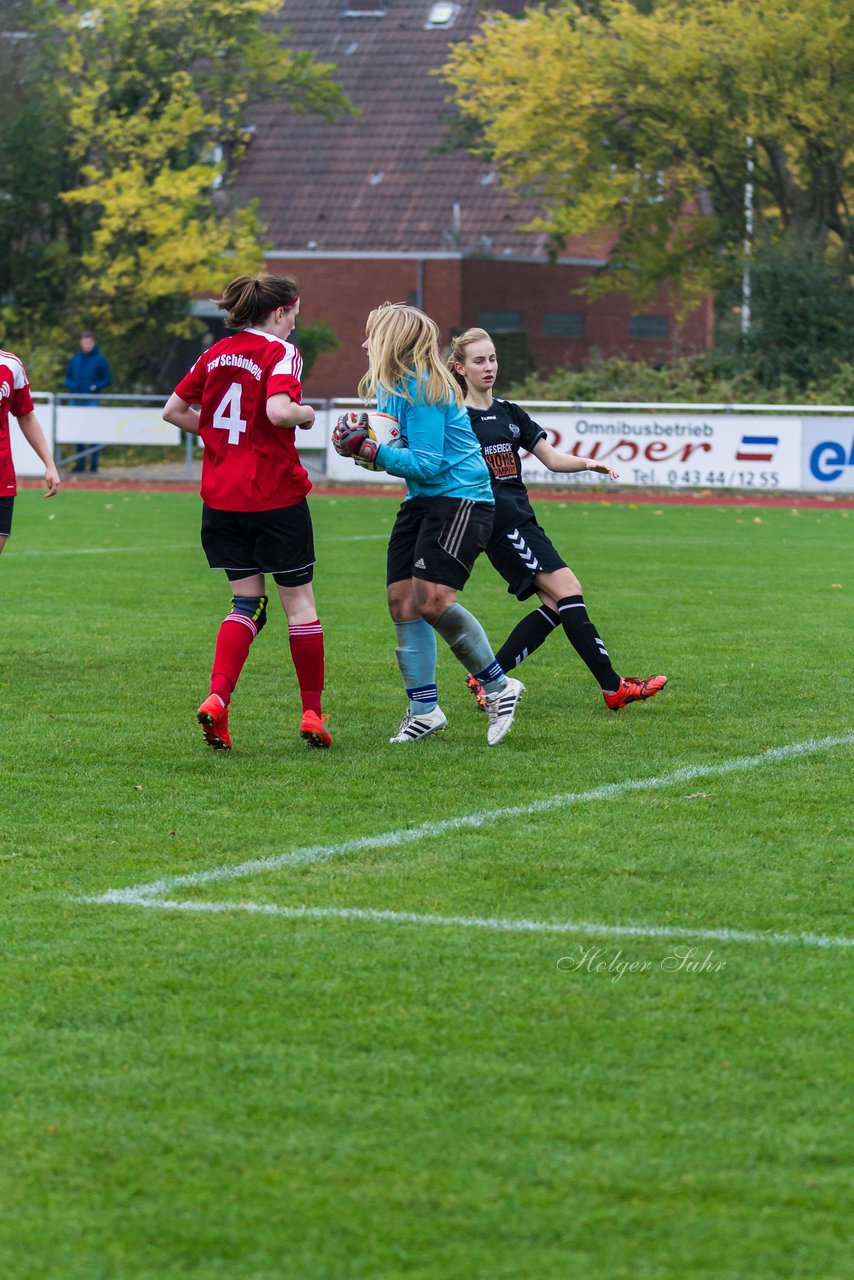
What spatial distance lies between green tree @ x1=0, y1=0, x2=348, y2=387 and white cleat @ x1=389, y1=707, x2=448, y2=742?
95.2 ft

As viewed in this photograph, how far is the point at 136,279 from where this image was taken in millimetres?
36219

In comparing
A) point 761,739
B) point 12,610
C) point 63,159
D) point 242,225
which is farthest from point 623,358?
point 761,739

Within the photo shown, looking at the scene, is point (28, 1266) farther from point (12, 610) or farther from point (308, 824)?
point (12, 610)

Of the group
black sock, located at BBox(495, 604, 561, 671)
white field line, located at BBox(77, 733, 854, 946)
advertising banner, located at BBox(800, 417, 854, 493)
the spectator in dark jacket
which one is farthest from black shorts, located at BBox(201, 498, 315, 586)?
the spectator in dark jacket

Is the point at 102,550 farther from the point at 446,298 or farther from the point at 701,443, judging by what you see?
the point at 446,298

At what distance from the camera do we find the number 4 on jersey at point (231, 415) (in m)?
7.09

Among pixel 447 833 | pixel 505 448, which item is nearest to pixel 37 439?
pixel 505 448

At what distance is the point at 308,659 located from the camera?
7379 millimetres

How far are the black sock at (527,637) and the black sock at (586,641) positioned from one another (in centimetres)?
15

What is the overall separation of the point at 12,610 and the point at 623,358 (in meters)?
22.8

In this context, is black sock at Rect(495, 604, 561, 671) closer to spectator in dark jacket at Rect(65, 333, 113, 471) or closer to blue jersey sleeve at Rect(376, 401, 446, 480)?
blue jersey sleeve at Rect(376, 401, 446, 480)

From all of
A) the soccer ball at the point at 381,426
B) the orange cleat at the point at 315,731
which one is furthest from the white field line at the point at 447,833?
the soccer ball at the point at 381,426

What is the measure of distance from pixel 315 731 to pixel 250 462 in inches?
42.4

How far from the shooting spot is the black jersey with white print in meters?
8.14
